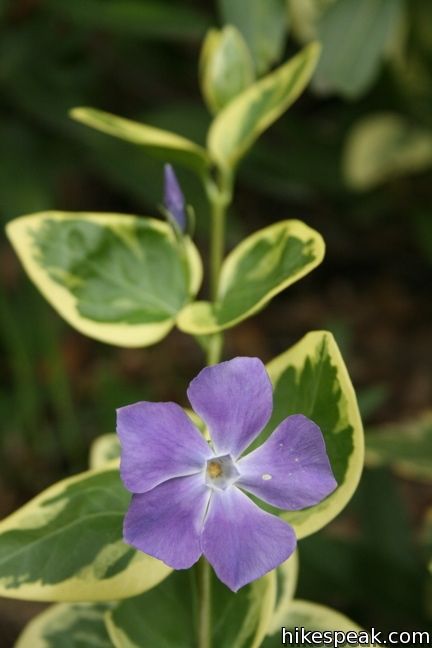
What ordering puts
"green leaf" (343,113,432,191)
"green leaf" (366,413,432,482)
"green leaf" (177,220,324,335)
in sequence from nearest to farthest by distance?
"green leaf" (177,220,324,335)
"green leaf" (366,413,432,482)
"green leaf" (343,113,432,191)

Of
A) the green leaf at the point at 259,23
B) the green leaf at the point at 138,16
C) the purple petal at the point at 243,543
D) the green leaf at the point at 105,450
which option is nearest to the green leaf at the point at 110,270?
the green leaf at the point at 105,450

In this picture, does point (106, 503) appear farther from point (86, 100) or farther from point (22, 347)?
point (86, 100)

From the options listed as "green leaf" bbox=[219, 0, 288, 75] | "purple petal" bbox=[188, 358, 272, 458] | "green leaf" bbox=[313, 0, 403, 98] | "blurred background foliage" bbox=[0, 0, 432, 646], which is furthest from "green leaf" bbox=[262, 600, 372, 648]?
"green leaf" bbox=[313, 0, 403, 98]

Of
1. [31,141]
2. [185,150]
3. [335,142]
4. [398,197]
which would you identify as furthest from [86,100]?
[185,150]

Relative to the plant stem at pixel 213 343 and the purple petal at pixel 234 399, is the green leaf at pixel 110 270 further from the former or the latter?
the purple petal at pixel 234 399

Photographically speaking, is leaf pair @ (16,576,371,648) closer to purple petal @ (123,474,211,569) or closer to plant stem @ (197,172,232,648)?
plant stem @ (197,172,232,648)

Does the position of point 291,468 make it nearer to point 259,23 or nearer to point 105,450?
point 105,450

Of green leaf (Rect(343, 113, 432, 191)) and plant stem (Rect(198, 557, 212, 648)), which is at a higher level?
plant stem (Rect(198, 557, 212, 648))
